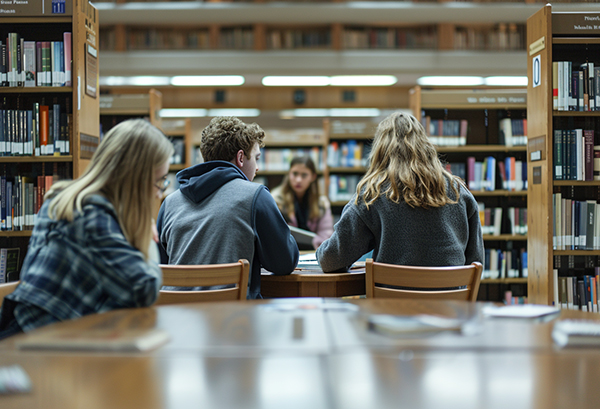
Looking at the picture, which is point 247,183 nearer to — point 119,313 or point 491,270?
point 119,313

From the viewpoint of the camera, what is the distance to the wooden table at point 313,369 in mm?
735

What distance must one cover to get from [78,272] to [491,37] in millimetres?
7578

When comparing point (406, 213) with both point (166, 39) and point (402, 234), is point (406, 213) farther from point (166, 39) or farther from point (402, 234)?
point (166, 39)

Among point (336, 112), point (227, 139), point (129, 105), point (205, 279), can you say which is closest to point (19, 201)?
point (227, 139)

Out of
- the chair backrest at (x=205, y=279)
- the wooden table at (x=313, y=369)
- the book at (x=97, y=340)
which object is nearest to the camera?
the wooden table at (x=313, y=369)

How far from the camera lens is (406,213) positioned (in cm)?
192

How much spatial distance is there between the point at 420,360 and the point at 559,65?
2.59 m

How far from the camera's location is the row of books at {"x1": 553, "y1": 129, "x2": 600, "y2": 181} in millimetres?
2879

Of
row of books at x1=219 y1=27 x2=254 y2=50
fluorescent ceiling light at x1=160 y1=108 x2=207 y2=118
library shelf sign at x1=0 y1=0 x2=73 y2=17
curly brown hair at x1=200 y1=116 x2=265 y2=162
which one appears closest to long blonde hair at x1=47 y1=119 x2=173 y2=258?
curly brown hair at x1=200 y1=116 x2=265 y2=162

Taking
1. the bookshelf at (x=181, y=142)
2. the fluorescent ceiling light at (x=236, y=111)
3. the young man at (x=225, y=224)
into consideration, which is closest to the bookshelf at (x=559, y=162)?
the young man at (x=225, y=224)

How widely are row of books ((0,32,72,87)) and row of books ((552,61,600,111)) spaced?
107 inches

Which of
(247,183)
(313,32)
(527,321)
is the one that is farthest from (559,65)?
(313,32)

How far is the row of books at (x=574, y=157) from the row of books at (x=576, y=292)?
570 mm

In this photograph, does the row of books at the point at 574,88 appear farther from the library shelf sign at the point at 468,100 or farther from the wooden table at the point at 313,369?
the wooden table at the point at 313,369
